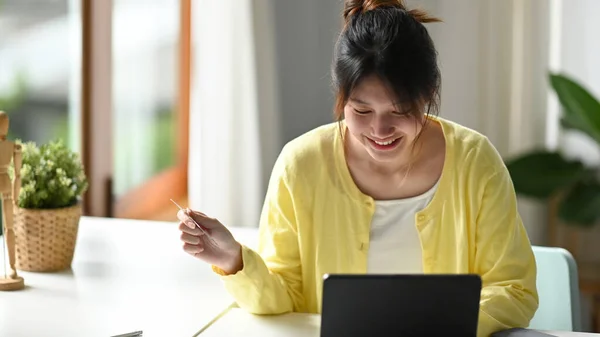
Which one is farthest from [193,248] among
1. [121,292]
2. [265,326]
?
[121,292]

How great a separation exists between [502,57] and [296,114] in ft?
2.60

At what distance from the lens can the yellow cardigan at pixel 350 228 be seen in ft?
5.32

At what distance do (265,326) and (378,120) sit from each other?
1.28 feet

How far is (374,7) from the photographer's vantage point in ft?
5.25

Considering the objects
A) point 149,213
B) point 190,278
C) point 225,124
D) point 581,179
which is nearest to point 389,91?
point 190,278

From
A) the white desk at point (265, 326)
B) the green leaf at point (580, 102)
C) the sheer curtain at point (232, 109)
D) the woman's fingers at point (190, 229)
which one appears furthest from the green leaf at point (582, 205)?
the woman's fingers at point (190, 229)

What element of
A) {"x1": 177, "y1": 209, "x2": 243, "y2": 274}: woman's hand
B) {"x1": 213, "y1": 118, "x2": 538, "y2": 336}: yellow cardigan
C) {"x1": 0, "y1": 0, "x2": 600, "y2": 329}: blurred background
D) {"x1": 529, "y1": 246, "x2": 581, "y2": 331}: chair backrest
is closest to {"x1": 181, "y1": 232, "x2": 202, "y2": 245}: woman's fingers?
{"x1": 177, "y1": 209, "x2": 243, "y2": 274}: woman's hand

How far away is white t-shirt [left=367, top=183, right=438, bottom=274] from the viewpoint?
5.59 ft

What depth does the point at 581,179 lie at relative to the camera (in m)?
3.42

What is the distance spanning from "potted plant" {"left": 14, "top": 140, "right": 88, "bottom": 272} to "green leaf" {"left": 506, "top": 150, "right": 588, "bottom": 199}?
1925 millimetres

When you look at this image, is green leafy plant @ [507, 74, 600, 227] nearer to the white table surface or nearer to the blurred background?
the blurred background

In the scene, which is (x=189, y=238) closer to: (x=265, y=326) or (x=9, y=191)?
(x=265, y=326)

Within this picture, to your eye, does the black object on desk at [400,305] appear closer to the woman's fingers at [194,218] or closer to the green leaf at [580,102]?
the woman's fingers at [194,218]

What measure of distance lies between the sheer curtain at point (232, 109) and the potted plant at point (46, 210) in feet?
4.65
